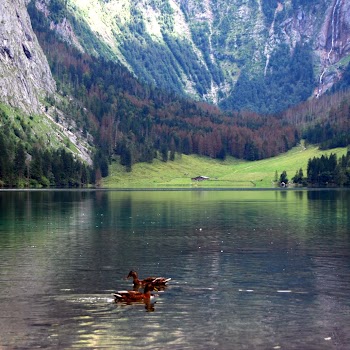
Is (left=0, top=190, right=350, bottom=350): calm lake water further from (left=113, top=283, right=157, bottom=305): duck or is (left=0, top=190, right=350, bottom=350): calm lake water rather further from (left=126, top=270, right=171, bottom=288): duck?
(left=126, top=270, right=171, bottom=288): duck

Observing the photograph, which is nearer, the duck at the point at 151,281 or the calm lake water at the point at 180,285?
the calm lake water at the point at 180,285

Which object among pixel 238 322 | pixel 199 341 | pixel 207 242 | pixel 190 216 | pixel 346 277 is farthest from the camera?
pixel 190 216

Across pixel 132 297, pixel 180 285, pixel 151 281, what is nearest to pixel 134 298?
pixel 132 297

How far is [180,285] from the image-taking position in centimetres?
6731

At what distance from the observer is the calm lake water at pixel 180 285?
48.8 meters

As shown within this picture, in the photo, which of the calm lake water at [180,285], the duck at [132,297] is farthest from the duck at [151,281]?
the duck at [132,297]

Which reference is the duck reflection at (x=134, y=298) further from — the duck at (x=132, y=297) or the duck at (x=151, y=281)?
the duck at (x=151, y=281)

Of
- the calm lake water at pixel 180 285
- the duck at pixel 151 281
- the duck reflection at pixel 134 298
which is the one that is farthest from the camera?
the duck at pixel 151 281

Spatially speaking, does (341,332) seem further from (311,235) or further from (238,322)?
(311,235)

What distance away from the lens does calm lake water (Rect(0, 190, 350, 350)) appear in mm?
48844

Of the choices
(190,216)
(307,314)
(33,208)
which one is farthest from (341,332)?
(33,208)

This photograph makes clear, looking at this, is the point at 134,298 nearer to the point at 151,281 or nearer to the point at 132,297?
the point at 132,297

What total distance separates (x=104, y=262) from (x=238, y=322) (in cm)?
3214

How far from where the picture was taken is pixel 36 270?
247 feet
